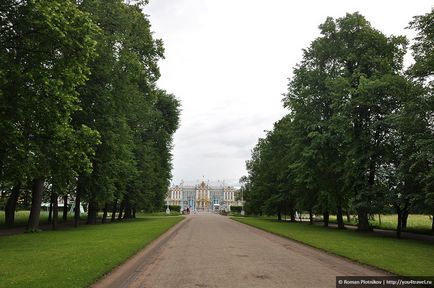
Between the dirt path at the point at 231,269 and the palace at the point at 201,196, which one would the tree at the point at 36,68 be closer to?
the dirt path at the point at 231,269

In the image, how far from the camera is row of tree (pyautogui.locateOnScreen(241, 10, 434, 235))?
25125 millimetres

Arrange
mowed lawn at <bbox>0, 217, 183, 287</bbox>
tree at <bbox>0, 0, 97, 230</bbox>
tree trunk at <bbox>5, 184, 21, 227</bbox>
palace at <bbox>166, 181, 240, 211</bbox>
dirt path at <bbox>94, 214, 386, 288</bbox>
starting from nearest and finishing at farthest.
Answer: mowed lawn at <bbox>0, 217, 183, 287</bbox> → dirt path at <bbox>94, 214, 386, 288</bbox> → tree at <bbox>0, 0, 97, 230</bbox> → tree trunk at <bbox>5, 184, 21, 227</bbox> → palace at <bbox>166, 181, 240, 211</bbox>

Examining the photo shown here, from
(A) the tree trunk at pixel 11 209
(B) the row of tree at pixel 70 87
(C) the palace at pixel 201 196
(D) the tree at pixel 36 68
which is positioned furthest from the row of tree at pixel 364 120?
(C) the palace at pixel 201 196

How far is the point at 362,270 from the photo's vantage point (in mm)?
13461

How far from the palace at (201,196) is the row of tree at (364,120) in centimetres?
13844

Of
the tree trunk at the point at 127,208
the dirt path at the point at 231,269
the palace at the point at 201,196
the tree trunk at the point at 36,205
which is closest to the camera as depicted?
the dirt path at the point at 231,269

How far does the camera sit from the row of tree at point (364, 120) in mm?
25125

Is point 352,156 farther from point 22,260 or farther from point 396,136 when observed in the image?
point 22,260

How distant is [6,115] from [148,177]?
35.3 m

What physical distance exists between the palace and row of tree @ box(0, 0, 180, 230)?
14395 centimetres

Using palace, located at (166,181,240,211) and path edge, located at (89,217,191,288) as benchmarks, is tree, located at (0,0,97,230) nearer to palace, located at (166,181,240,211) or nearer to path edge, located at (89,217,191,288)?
path edge, located at (89,217,191,288)

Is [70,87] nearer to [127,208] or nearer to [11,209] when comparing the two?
[11,209]

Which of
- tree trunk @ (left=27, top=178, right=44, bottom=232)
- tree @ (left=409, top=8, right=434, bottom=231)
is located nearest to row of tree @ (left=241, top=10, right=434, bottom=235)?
tree @ (left=409, top=8, right=434, bottom=231)

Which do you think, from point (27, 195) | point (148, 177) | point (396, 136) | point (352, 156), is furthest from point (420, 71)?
point (27, 195)
